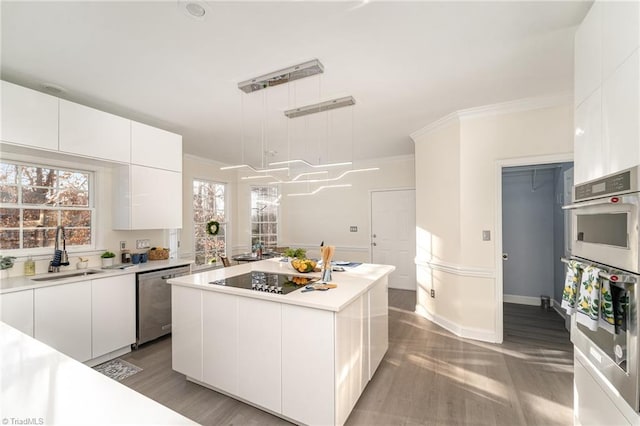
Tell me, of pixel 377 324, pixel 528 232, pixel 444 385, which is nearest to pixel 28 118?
pixel 377 324

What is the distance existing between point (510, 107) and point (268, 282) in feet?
10.6

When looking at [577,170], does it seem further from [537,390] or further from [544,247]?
[544,247]

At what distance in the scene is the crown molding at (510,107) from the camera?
2.99 metres

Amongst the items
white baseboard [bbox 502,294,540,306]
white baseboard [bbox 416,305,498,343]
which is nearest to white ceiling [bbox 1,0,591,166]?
white baseboard [bbox 416,305,498,343]

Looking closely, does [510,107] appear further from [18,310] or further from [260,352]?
[18,310]

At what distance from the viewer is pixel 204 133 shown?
408 centimetres

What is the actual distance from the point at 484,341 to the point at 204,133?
453 centimetres

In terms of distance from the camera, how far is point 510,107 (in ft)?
10.4

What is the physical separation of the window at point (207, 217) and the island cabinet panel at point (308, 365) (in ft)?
13.3

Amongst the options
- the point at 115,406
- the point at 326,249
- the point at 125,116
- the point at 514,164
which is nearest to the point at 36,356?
the point at 115,406

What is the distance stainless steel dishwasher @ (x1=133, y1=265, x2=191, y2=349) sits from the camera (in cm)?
313

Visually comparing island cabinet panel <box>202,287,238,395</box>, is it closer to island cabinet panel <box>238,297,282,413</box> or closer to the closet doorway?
island cabinet panel <box>238,297,282,413</box>

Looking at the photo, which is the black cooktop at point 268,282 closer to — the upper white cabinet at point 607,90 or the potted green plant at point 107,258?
the potted green plant at point 107,258

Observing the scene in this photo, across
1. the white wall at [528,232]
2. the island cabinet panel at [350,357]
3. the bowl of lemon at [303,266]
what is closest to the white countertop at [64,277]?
the bowl of lemon at [303,266]
